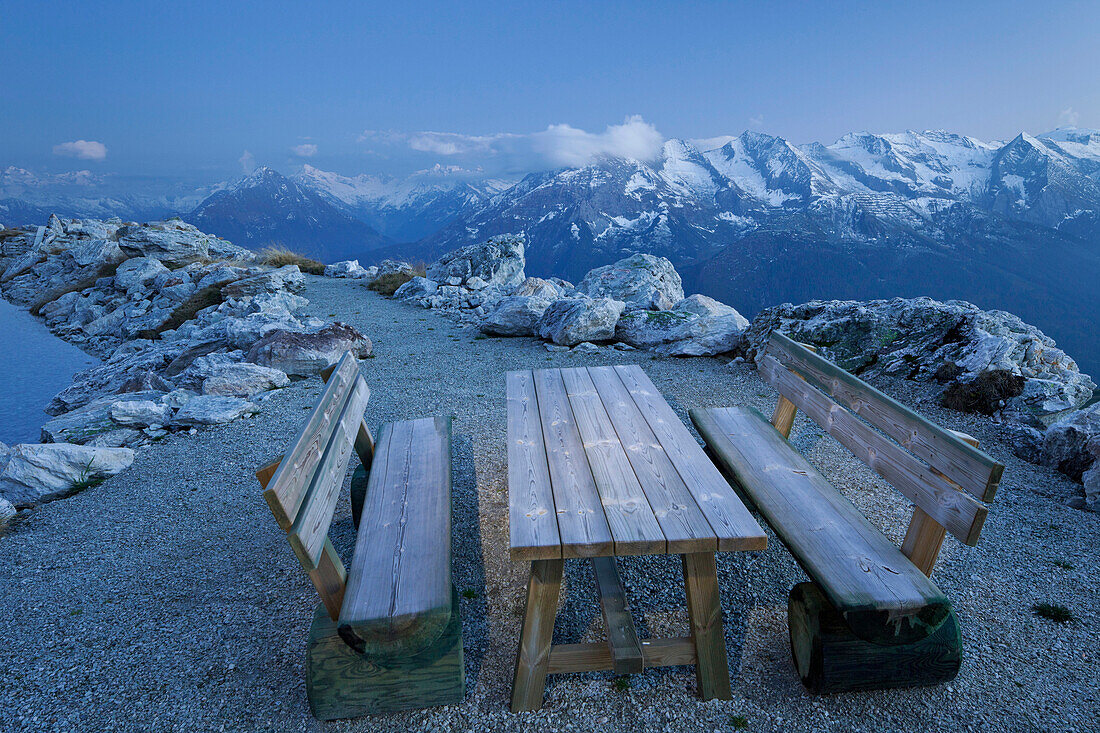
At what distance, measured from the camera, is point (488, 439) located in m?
6.64

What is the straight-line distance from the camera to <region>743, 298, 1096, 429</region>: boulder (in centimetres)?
713

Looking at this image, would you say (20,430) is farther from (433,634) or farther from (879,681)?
(879,681)

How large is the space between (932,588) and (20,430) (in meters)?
13.9

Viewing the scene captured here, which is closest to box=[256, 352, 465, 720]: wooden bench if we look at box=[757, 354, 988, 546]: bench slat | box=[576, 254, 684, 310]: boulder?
box=[757, 354, 988, 546]: bench slat

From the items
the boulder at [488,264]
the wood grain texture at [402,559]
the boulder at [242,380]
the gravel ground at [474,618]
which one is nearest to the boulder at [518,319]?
the boulder at [242,380]

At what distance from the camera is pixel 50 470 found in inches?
234

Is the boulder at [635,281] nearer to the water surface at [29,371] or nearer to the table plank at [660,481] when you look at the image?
the table plank at [660,481]

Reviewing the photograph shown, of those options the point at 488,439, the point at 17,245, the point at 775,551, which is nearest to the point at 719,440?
the point at 775,551

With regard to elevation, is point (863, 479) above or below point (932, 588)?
below

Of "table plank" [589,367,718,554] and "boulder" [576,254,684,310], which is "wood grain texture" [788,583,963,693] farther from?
"boulder" [576,254,684,310]

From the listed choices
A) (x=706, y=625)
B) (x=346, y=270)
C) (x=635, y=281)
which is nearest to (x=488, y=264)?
(x=635, y=281)

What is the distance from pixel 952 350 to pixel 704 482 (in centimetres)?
739

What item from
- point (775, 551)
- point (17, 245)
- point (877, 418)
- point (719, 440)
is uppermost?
point (877, 418)

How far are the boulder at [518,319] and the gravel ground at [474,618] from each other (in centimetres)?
593
